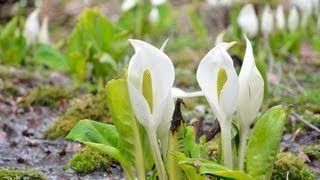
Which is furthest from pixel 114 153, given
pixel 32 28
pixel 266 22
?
pixel 32 28

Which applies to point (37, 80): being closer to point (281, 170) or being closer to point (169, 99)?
point (281, 170)

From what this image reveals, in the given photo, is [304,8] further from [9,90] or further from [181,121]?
[181,121]

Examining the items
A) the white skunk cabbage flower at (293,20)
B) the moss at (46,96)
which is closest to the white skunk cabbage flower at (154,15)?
the white skunk cabbage flower at (293,20)

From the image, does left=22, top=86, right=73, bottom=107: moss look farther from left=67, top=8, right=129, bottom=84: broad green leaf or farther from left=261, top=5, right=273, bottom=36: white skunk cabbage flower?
left=261, top=5, right=273, bottom=36: white skunk cabbage flower

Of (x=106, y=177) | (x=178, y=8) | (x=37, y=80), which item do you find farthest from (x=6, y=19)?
(x=106, y=177)

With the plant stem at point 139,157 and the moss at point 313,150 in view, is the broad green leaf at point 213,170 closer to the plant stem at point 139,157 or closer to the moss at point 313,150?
the plant stem at point 139,157

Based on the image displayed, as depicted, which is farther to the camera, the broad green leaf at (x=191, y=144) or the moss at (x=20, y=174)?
the moss at (x=20, y=174)
